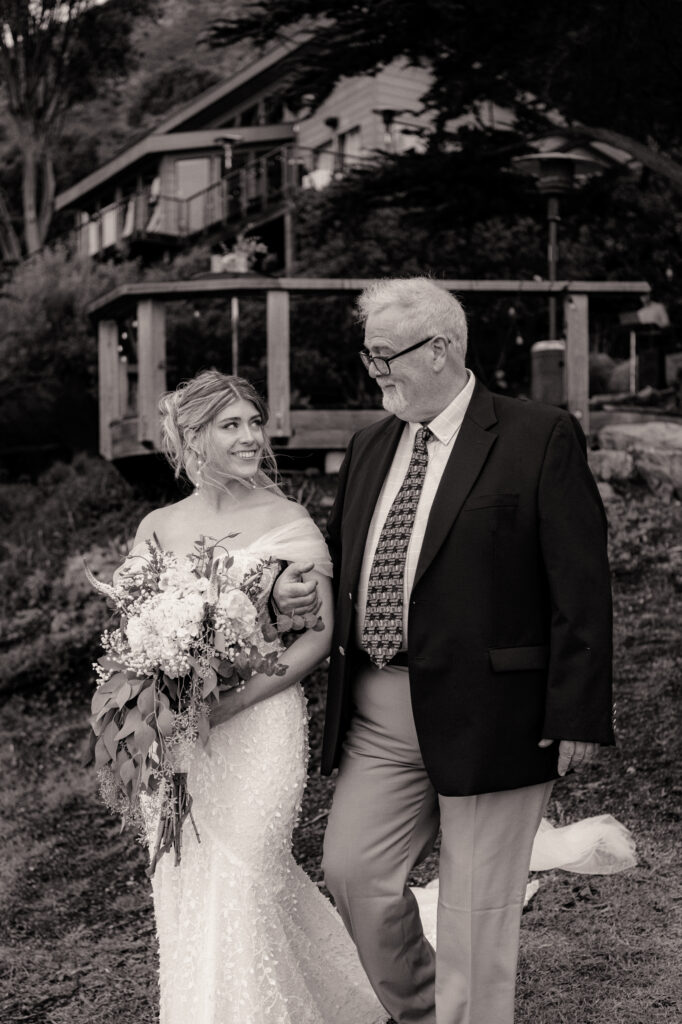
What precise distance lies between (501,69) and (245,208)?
15.3m

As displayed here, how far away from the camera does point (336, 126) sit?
27828 mm

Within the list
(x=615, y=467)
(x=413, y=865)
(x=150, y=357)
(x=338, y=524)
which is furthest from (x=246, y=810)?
(x=150, y=357)

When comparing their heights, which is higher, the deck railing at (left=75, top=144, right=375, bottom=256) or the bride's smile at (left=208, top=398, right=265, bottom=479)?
the deck railing at (left=75, top=144, right=375, bottom=256)

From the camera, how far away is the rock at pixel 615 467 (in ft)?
36.3

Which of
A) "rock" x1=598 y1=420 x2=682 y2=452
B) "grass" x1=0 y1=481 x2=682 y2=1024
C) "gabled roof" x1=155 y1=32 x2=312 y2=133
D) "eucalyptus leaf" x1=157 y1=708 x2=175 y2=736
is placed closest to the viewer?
"eucalyptus leaf" x1=157 y1=708 x2=175 y2=736

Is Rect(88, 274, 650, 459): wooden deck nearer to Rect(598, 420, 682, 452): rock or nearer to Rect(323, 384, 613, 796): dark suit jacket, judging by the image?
Rect(598, 420, 682, 452): rock

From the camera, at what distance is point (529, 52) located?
1270cm

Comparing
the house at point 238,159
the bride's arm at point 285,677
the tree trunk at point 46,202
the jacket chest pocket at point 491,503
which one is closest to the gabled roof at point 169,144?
the house at point 238,159

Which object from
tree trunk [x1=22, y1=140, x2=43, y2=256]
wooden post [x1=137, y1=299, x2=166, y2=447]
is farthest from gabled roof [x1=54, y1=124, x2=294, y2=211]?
wooden post [x1=137, y1=299, x2=166, y2=447]

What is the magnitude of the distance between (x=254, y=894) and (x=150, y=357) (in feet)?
28.1

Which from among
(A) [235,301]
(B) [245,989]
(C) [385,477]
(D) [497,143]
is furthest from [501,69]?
(B) [245,989]

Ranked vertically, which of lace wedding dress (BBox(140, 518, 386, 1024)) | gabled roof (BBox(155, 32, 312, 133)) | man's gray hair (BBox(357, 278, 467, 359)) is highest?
gabled roof (BBox(155, 32, 312, 133))

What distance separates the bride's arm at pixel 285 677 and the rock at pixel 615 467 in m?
7.07

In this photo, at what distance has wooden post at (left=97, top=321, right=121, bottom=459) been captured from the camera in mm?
13188
